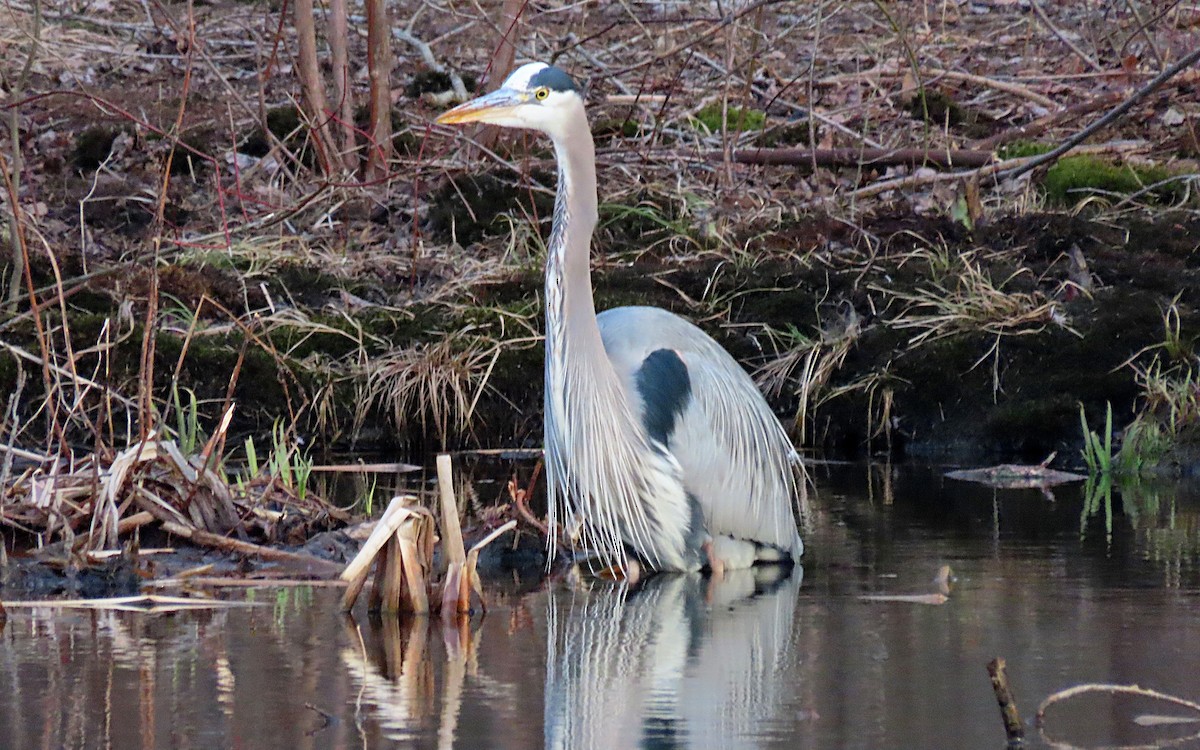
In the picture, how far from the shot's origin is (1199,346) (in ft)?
30.6

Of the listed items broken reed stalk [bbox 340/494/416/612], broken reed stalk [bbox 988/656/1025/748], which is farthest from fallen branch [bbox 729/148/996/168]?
broken reed stalk [bbox 988/656/1025/748]

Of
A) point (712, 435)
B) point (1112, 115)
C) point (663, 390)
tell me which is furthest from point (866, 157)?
point (663, 390)

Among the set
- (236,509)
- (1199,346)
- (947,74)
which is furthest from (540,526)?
(947,74)

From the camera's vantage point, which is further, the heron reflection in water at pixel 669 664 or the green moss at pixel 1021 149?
the green moss at pixel 1021 149

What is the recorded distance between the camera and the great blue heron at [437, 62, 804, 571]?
6500mm

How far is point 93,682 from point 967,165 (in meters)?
8.97

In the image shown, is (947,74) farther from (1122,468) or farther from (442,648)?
(442,648)

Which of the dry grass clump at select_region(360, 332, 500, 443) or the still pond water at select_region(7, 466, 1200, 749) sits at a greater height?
the dry grass clump at select_region(360, 332, 500, 443)

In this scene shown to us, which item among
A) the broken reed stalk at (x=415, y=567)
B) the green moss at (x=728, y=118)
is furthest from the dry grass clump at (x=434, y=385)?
the broken reed stalk at (x=415, y=567)

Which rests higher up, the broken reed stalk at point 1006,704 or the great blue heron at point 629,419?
the great blue heron at point 629,419

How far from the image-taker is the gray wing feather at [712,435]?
22.6ft

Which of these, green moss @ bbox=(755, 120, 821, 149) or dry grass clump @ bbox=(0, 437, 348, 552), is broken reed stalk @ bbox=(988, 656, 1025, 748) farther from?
green moss @ bbox=(755, 120, 821, 149)

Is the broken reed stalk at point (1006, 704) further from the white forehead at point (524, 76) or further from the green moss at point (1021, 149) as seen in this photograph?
the green moss at point (1021, 149)

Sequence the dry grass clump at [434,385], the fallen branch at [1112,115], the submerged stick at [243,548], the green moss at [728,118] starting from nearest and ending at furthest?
1. the submerged stick at [243,548]
2. the fallen branch at [1112,115]
3. the dry grass clump at [434,385]
4. the green moss at [728,118]
